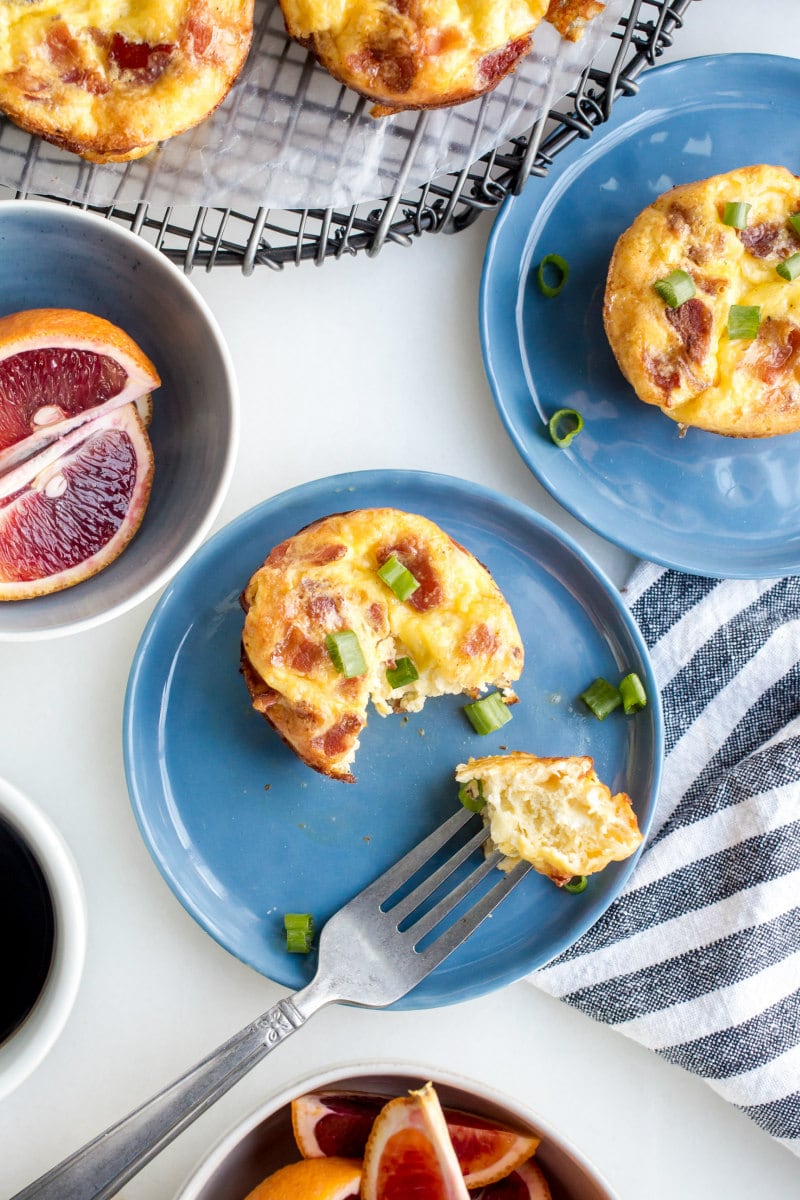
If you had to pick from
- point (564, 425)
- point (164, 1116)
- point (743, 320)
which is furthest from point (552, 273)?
point (164, 1116)

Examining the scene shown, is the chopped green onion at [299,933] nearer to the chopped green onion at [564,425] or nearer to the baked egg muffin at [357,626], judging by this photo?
the baked egg muffin at [357,626]

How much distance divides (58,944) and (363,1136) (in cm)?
85

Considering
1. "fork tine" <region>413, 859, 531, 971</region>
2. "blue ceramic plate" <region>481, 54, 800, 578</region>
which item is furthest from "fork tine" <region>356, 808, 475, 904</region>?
"blue ceramic plate" <region>481, 54, 800, 578</region>

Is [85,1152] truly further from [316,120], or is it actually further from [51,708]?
[316,120]

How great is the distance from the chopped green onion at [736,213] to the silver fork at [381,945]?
1591mm

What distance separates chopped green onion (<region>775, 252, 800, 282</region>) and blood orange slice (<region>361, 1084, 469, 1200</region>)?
81.0 inches

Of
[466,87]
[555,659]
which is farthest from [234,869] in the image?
[466,87]

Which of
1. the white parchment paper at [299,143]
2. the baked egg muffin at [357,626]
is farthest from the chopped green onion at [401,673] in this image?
the white parchment paper at [299,143]

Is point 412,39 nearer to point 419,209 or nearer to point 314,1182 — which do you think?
point 419,209

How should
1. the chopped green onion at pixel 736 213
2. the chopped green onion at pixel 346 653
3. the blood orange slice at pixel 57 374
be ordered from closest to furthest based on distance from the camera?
the blood orange slice at pixel 57 374 → the chopped green onion at pixel 346 653 → the chopped green onion at pixel 736 213

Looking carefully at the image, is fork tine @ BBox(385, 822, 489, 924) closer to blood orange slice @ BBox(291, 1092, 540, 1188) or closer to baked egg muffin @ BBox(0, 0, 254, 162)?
blood orange slice @ BBox(291, 1092, 540, 1188)

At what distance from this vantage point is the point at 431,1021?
9.41 ft

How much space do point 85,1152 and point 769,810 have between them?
5.99 ft

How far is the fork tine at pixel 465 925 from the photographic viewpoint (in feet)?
8.80
